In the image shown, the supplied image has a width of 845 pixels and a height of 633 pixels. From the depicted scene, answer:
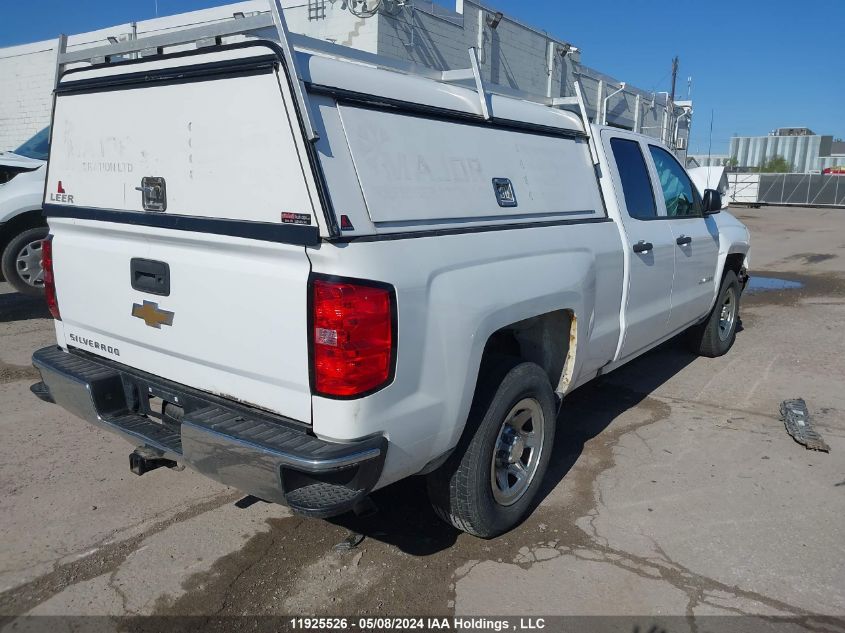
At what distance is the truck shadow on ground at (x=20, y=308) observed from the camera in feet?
25.8

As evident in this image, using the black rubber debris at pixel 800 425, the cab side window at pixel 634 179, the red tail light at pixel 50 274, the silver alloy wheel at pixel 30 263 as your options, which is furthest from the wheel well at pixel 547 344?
the silver alloy wheel at pixel 30 263

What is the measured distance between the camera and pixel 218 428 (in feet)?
8.95

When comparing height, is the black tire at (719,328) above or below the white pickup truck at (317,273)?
below

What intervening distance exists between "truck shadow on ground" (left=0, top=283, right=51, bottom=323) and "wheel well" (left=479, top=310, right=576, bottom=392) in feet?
20.3

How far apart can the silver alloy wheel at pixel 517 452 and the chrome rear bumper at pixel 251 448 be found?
0.99 meters

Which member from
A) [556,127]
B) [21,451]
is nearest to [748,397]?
[556,127]

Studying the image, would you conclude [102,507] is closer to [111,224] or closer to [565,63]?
[111,224]

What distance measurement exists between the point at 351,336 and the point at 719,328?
539 cm

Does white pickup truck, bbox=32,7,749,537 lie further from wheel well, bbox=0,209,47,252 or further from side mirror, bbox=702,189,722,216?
wheel well, bbox=0,209,47,252

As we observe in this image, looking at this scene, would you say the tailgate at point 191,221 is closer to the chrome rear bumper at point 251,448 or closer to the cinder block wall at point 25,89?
the chrome rear bumper at point 251,448

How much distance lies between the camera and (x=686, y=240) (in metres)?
5.31

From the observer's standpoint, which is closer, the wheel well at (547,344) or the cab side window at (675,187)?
the wheel well at (547,344)

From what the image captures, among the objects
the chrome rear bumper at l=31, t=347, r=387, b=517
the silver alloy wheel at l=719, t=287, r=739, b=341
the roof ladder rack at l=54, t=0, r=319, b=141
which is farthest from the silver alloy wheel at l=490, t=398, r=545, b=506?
the silver alloy wheel at l=719, t=287, r=739, b=341

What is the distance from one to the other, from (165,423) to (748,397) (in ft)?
15.1
